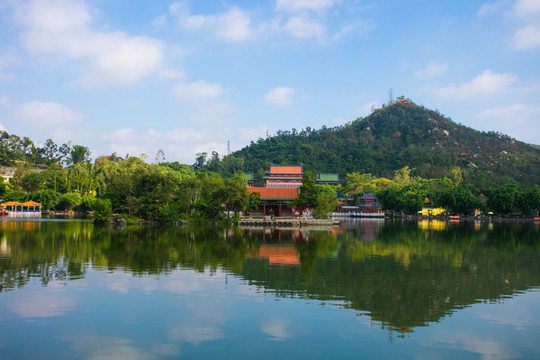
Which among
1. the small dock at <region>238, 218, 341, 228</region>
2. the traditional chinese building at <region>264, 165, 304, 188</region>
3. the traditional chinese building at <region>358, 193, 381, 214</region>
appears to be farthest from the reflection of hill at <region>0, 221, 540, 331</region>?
the traditional chinese building at <region>358, 193, 381, 214</region>

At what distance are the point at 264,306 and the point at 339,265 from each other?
21.1 feet

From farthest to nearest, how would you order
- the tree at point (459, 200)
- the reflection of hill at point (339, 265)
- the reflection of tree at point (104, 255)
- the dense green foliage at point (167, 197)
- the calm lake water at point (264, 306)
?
the tree at point (459, 200) < the dense green foliage at point (167, 197) < the reflection of tree at point (104, 255) < the reflection of hill at point (339, 265) < the calm lake water at point (264, 306)

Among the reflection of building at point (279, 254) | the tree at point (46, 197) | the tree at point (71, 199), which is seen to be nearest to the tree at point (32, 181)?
the tree at point (46, 197)

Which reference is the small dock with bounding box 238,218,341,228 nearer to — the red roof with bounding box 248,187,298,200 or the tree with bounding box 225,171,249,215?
the tree with bounding box 225,171,249,215

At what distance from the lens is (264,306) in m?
10.2

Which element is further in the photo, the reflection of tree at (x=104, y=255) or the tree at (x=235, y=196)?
the tree at (x=235, y=196)

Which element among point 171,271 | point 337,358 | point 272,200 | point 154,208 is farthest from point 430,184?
point 337,358

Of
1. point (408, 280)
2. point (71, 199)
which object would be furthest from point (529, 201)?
point (71, 199)

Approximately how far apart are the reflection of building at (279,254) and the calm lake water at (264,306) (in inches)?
3.2

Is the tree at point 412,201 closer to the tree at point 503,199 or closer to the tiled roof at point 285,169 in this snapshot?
the tree at point 503,199

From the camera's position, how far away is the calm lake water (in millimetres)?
7598

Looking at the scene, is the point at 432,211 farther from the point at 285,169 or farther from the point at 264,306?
the point at 264,306

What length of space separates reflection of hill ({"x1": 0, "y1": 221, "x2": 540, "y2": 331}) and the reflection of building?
4 cm

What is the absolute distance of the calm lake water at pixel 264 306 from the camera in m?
7.60
